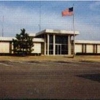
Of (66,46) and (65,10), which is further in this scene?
(66,46)

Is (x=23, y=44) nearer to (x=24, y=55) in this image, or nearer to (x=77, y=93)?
(x=24, y=55)

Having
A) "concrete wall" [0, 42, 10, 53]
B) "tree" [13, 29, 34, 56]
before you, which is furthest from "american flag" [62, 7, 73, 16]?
"concrete wall" [0, 42, 10, 53]

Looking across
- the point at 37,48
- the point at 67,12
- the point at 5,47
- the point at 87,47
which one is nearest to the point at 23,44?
the point at 5,47

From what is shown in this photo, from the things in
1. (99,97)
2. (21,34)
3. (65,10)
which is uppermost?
(65,10)

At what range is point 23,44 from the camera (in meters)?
51.1

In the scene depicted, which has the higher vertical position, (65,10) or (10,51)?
(65,10)

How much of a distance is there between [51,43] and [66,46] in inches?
131

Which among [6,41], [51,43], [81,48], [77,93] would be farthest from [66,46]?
[77,93]

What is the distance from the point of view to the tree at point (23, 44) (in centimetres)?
5119

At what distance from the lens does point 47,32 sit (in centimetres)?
5550

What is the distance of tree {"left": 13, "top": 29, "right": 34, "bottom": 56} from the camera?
51.2 metres

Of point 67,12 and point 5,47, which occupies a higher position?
point 67,12

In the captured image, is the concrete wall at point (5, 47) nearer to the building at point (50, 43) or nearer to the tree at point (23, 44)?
the building at point (50, 43)

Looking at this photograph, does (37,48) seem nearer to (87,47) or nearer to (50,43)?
(50,43)
